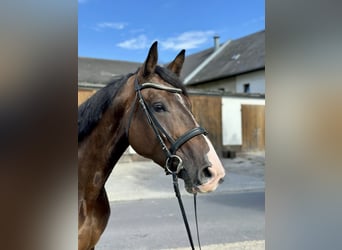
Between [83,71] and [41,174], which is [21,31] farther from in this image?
[83,71]

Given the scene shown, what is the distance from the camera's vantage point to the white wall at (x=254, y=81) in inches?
690

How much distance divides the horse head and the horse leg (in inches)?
14.5

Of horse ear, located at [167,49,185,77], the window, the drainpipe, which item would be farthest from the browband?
the drainpipe

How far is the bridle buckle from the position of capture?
1.34m

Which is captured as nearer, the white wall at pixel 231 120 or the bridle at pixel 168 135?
the bridle at pixel 168 135

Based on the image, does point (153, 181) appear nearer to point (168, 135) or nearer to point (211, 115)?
point (211, 115)

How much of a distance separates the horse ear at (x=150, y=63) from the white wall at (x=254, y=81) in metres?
16.4

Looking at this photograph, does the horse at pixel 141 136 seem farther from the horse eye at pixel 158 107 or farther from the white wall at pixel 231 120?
the white wall at pixel 231 120

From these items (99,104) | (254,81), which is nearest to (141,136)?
(99,104)

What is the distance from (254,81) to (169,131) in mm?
17897

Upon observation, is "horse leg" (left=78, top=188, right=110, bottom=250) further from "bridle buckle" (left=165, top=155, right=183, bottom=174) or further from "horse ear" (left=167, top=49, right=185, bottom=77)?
"horse ear" (left=167, top=49, right=185, bottom=77)

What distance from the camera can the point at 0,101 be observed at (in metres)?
0.67

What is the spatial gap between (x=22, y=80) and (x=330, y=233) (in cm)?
98

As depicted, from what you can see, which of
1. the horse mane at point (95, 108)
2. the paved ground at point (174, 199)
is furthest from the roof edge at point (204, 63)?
the horse mane at point (95, 108)
